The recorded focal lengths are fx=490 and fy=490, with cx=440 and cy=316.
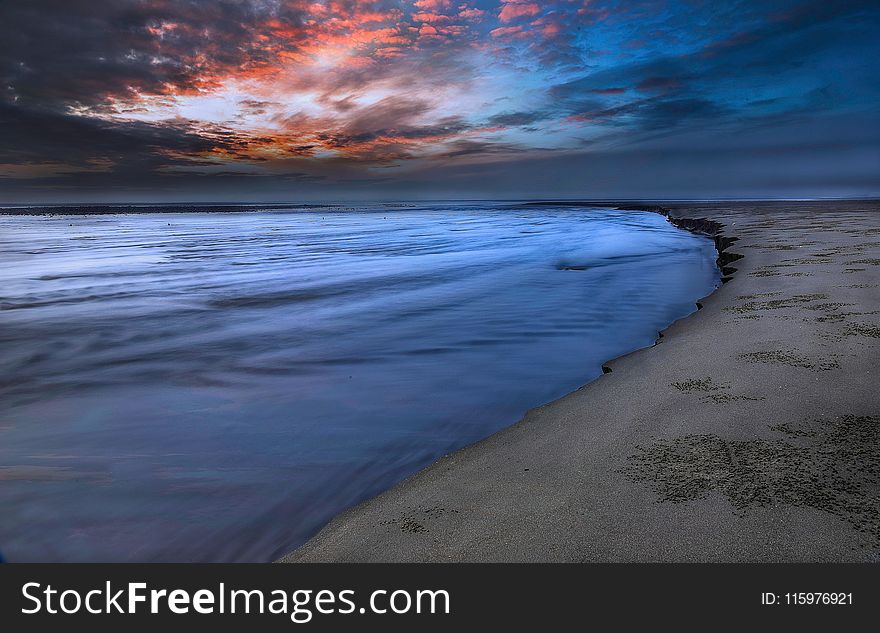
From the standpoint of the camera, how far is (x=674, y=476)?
2.96 metres

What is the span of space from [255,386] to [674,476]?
4766 mm

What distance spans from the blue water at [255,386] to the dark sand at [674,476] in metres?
0.77

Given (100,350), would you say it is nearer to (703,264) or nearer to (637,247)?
(703,264)

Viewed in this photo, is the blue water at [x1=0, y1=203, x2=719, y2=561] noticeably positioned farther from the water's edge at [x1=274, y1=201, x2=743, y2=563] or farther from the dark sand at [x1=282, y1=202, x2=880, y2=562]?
the dark sand at [x1=282, y1=202, x2=880, y2=562]

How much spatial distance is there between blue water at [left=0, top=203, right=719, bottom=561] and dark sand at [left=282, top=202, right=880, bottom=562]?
30.2 inches

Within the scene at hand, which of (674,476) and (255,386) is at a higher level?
(255,386)

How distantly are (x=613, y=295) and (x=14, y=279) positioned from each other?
17.2 m

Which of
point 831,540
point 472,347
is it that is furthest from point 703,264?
point 831,540

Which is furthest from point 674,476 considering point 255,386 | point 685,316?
point 685,316

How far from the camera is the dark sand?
7.82ft

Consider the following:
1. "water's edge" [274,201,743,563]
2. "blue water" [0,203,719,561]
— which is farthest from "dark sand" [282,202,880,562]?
"blue water" [0,203,719,561]

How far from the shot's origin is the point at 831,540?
2.27m

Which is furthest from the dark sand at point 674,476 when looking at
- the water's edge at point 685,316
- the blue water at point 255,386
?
the blue water at point 255,386

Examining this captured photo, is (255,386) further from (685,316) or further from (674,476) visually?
(685,316)
